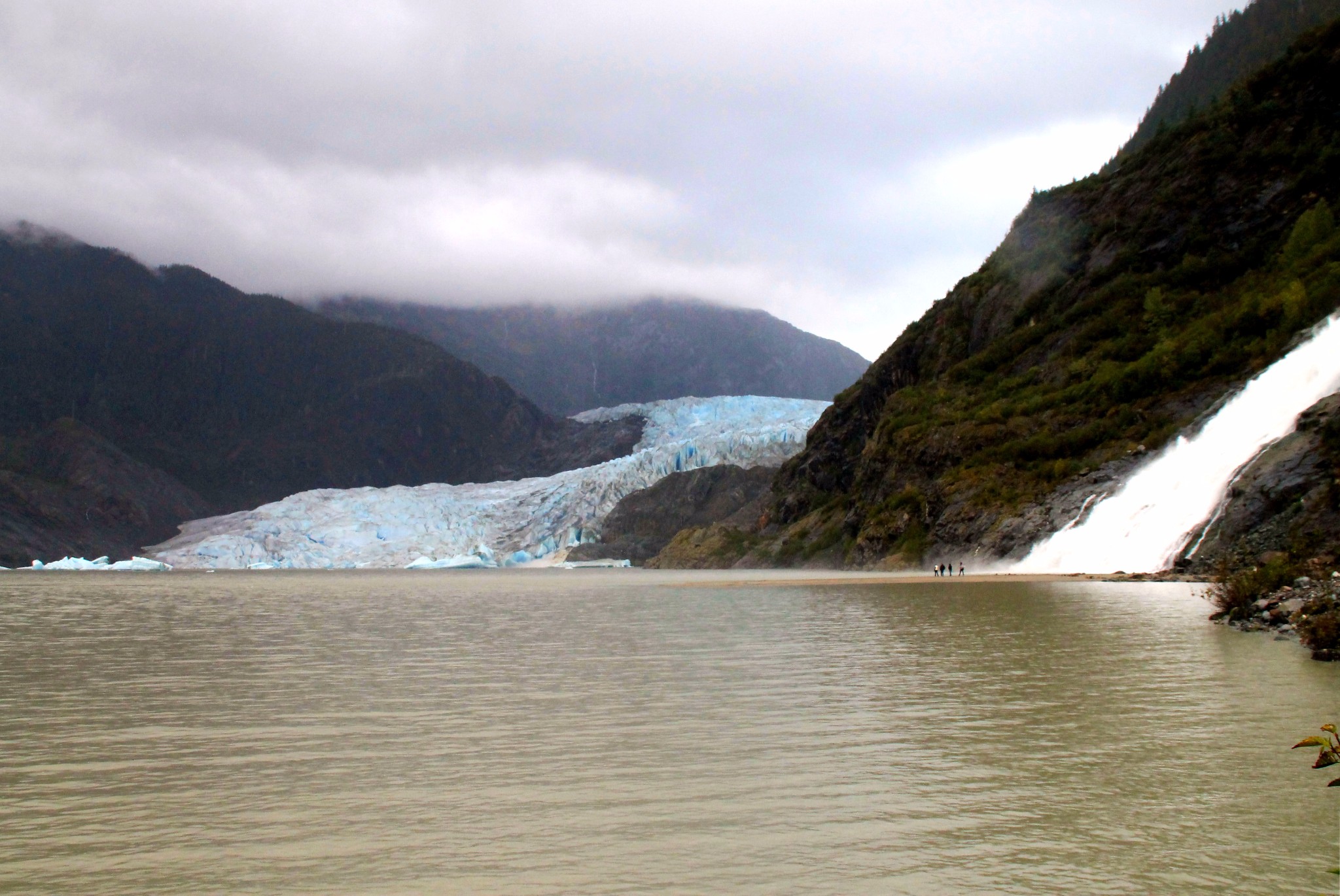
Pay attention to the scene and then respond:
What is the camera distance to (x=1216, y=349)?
63031 millimetres

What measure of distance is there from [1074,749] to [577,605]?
29.0m

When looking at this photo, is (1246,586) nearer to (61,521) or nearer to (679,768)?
(679,768)

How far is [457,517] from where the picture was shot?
14312 cm

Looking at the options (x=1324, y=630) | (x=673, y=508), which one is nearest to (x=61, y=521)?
(x=673, y=508)

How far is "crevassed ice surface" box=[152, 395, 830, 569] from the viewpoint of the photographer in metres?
136

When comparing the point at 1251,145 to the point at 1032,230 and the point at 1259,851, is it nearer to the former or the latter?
the point at 1032,230

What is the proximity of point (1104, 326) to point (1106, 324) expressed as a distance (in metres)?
0.23

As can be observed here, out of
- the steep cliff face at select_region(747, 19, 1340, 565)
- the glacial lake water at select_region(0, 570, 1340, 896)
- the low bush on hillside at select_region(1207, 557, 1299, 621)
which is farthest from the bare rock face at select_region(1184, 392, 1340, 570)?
the steep cliff face at select_region(747, 19, 1340, 565)

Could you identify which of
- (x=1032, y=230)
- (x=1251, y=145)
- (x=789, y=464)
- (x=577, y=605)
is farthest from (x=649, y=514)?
(x=577, y=605)

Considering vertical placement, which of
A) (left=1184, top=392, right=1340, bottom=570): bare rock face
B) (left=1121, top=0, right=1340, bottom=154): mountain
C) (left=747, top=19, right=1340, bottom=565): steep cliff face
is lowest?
(left=1184, top=392, right=1340, bottom=570): bare rock face

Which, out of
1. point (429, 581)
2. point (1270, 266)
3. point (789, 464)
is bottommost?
point (429, 581)

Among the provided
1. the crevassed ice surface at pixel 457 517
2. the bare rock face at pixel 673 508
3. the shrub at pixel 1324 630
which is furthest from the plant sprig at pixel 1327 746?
the crevassed ice surface at pixel 457 517

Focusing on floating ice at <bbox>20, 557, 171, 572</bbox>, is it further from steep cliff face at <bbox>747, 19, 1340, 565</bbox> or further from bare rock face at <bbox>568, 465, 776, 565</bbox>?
steep cliff face at <bbox>747, 19, 1340, 565</bbox>

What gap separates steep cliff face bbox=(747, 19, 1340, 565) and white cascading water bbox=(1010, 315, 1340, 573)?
14.2ft
